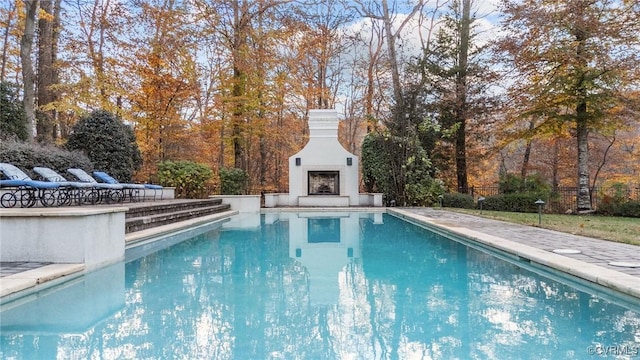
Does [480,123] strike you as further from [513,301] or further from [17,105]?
[17,105]

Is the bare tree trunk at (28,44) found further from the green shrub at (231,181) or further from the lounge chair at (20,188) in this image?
the green shrub at (231,181)

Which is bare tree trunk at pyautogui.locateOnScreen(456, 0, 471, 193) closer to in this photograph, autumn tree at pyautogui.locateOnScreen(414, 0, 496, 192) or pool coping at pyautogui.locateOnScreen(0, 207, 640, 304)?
autumn tree at pyautogui.locateOnScreen(414, 0, 496, 192)

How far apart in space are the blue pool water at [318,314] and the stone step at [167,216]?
2014 millimetres

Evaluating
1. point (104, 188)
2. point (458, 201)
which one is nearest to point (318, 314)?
point (104, 188)

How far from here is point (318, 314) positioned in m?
3.41

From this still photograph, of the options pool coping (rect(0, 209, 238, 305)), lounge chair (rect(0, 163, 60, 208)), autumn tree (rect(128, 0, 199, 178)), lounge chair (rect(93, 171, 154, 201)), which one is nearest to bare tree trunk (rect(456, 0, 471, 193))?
autumn tree (rect(128, 0, 199, 178))

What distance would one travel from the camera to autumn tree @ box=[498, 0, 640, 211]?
41.8 feet

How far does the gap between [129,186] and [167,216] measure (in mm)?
2432

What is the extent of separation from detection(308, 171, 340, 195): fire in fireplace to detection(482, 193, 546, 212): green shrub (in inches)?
255

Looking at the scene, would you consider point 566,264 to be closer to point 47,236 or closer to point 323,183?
point 47,236

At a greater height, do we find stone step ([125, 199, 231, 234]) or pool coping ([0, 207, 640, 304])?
stone step ([125, 199, 231, 234])

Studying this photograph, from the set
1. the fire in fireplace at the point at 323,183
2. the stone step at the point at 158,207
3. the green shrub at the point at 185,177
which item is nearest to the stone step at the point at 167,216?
the stone step at the point at 158,207

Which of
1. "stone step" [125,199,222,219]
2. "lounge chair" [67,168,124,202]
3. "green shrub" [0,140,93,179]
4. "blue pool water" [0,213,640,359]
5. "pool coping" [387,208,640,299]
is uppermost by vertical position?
"green shrub" [0,140,93,179]

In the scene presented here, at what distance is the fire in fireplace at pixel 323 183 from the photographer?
58.1ft
